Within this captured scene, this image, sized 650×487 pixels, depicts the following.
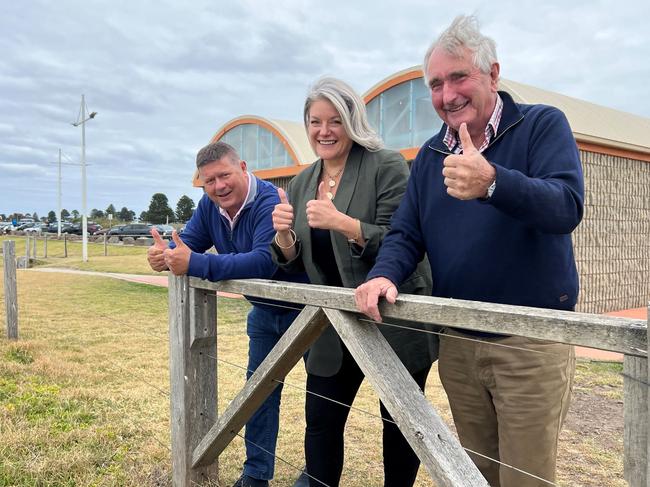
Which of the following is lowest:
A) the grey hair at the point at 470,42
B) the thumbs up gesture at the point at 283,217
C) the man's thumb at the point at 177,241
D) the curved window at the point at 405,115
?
the man's thumb at the point at 177,241

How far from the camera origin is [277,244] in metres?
2.35

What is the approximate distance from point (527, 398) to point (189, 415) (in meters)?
1.71

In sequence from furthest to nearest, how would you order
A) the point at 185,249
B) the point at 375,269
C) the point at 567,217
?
the point at 185,249 < the point at 375,269 < the point at 567,217

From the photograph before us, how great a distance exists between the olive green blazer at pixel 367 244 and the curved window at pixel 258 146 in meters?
12.6

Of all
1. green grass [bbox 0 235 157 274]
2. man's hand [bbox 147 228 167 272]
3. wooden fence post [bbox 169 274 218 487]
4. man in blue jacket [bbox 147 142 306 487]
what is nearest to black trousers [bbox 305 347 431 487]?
man in blue jacket [bbox 147 142 306 487]

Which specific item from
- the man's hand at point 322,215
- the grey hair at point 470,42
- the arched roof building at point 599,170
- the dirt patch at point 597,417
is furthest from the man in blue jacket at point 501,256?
the arched roof building at point 599,170

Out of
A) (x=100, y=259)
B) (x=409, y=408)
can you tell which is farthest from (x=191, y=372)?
(x=100, y=259)

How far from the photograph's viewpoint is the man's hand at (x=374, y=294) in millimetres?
1700

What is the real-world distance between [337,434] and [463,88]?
1440mm

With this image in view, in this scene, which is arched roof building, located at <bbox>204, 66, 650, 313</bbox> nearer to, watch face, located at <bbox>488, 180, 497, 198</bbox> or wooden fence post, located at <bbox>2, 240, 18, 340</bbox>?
wooden fence post, located at <bbox>2, 240, 18, 340</bbox>

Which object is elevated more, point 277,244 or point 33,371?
point 277,244

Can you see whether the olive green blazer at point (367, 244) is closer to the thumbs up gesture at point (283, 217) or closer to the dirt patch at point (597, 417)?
the thumbs up gesture at point (283, 217)

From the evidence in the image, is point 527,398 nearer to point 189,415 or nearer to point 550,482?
point 550,482

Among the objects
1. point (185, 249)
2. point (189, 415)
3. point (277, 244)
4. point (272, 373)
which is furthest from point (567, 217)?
point (189, 415)
